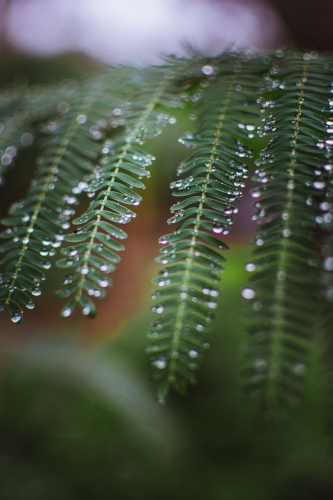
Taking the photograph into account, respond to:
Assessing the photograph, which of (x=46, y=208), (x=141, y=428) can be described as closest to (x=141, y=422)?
(x=141, y=428)

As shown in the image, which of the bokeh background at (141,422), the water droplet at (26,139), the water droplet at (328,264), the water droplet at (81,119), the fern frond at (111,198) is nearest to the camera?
the water droplet at (328,264)

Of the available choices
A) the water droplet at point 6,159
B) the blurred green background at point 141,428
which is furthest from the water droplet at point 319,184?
the blurred green background at point 141,428

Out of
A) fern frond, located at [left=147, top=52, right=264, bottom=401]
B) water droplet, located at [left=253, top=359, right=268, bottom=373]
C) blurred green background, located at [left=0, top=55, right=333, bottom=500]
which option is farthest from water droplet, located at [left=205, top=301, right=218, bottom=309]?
blurred green background, located at [left=0, top=55, right=333, bottom=500]

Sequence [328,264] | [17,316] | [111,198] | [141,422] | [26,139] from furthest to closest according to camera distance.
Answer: [141,422] → [26,139] → [111,198] → [17,316] → [328,264]

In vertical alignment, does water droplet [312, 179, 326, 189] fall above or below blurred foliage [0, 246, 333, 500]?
above

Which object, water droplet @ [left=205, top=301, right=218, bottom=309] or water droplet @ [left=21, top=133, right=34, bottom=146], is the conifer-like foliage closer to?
water droplet @ [left=205, top=301, right=218, bottom=309]

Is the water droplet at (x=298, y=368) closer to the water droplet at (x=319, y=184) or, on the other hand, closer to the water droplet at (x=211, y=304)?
the water droplet at (x=211, y=304)

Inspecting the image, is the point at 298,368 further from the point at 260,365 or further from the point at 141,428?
the point at 141,428
